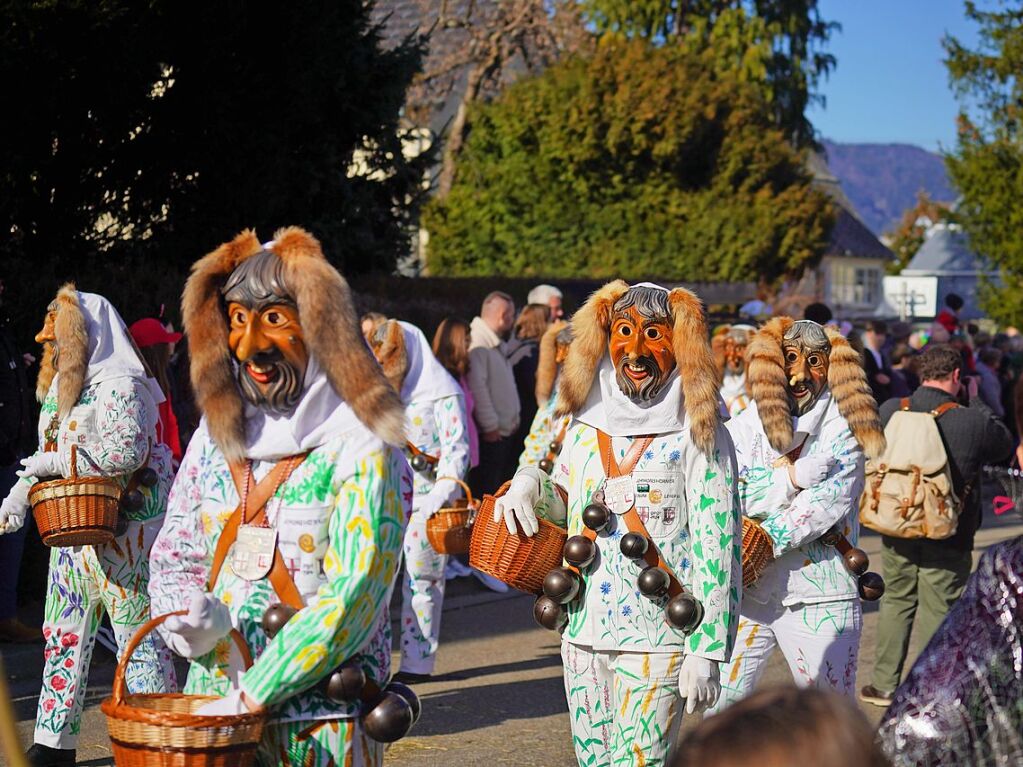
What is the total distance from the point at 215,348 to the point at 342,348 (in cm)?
36

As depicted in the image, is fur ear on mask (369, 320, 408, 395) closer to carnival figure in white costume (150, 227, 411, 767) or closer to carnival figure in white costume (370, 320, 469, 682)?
carnival figure in white costume (370, 320, 469, 682)

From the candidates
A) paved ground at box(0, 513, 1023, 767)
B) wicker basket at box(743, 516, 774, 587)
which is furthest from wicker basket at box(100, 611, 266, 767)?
paved ground at box(0, 513, 1023, 767)

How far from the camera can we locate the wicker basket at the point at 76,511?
5.97 metres

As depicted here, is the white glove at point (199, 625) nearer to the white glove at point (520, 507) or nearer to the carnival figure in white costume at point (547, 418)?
the white glove at point (520, 507)

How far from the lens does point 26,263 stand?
1030 cm

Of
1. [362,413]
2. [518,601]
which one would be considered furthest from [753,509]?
[518,601]

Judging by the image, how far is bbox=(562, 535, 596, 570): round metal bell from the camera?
182 inches

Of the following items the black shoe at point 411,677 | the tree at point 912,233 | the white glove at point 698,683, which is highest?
the tree at point 912,233

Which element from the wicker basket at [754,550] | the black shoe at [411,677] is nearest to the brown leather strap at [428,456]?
the black shoe at [411,677]

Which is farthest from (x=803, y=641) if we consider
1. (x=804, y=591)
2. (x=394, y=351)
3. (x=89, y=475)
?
(x=394, y=351)

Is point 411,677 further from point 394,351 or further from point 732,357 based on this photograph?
point 732,357

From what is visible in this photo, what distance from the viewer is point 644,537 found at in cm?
456

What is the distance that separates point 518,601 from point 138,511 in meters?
5.34

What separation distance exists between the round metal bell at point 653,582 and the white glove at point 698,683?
21 cm
